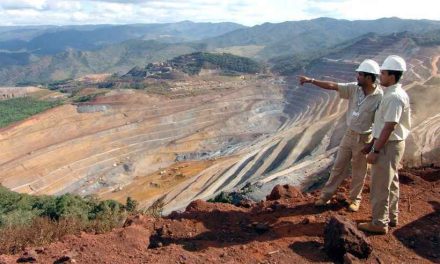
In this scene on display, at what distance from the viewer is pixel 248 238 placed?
18.7ft

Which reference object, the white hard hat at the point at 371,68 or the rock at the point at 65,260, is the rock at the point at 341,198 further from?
the rock at the point at 65,260

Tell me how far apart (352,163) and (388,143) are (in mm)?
987

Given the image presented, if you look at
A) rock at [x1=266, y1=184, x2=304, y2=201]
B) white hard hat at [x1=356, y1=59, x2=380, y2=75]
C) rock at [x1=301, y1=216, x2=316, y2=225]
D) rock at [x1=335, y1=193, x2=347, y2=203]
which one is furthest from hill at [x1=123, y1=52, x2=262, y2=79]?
white hard hat at [x1=356, y1=59, x2=380, y2=75]

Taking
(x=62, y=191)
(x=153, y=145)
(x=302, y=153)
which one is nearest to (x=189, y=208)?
(x=302, y=153)

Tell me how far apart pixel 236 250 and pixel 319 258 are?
0.90 metres

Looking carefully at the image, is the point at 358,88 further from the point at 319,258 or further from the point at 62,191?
the point at 62,191

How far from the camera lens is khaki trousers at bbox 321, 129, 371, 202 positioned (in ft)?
20.3

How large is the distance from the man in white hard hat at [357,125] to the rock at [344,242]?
1.21 m

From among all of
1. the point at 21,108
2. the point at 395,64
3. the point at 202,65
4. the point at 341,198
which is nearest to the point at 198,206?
the point at 341,198

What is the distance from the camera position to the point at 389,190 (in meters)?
5.62

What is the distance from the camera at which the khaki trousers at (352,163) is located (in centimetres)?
618

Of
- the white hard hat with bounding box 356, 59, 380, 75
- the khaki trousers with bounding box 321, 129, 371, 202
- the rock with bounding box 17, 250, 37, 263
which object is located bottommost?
the rock with bounding box 17, 250, 37, 263

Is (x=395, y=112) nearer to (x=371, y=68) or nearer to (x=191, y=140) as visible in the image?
(x=371, y=68)

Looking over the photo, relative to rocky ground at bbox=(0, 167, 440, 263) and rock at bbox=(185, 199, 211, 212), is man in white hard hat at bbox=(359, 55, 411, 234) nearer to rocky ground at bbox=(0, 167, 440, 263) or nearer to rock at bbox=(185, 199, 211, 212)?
rocky ground at bbox=(0, 167, 440, 263)
